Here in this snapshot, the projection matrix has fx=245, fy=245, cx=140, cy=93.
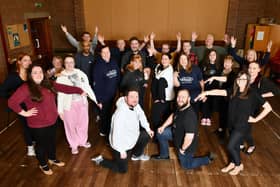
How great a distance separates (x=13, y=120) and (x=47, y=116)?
234 centimetres

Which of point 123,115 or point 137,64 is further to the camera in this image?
point 137,64

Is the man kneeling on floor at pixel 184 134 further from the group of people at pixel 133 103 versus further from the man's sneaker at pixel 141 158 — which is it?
the man's sneaker at pixel 141 158

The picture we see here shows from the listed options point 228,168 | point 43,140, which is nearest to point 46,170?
point 43,140

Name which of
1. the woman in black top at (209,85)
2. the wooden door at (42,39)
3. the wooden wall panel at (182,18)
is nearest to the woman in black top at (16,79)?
the woman in black top at (209,85)

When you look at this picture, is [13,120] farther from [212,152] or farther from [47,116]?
[212,152]

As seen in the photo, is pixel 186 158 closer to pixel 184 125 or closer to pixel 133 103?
pixel 184 125

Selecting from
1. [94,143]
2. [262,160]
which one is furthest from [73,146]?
[262,160]

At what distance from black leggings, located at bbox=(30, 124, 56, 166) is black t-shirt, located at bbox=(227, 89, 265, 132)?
225 cm

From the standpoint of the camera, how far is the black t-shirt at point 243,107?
296 centimetres

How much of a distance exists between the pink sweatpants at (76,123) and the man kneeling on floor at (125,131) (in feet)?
1.89

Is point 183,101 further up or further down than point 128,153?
further up

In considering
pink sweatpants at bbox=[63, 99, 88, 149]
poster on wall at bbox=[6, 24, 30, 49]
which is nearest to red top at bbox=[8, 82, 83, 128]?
pink sweatpants at bbox=[63, 99, 88, 149]

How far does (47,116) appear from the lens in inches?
114

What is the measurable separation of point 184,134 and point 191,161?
50 centimetres
